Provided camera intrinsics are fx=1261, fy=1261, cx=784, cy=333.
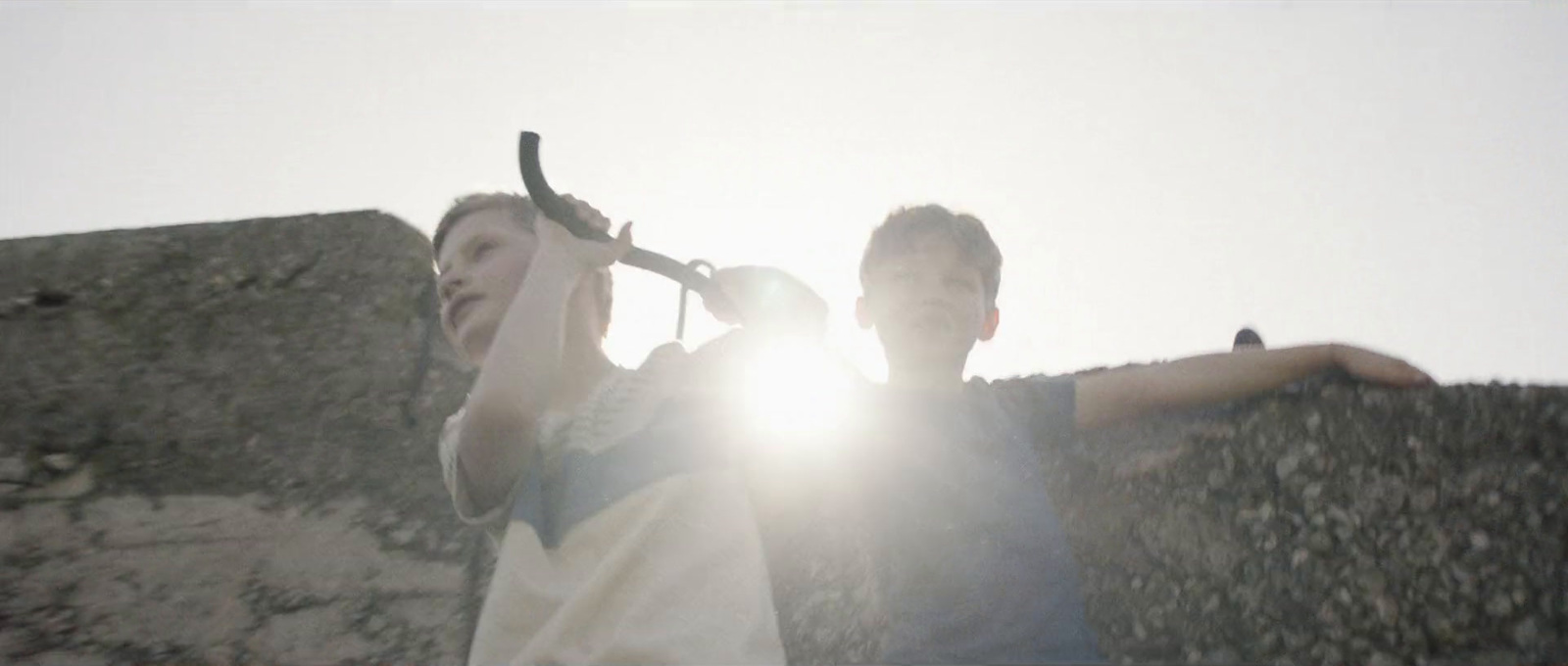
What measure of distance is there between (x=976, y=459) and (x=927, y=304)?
1.02 feet

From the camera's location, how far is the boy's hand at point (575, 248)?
1.67 m

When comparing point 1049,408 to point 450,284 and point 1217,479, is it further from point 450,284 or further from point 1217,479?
point 450,284

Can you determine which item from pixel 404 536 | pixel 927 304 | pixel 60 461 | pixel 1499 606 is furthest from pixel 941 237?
pixel 60 461

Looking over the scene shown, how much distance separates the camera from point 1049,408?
1643mm

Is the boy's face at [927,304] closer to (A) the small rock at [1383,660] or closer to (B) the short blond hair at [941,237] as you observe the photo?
(B) the short blond hair at [941,237]

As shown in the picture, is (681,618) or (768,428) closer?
(681,618)

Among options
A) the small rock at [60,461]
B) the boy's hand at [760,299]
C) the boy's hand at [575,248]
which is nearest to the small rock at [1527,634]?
the boy's hand at [760,299]

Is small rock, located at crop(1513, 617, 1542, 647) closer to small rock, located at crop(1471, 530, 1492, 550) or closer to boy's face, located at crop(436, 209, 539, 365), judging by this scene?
small rock, located at crop(1471, 530, 1492, 550)

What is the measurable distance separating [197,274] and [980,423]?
178 cm

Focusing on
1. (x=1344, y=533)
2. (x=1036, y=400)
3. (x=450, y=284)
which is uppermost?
(x=450, y=284)

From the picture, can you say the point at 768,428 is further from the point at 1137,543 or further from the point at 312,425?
the point at 312,425

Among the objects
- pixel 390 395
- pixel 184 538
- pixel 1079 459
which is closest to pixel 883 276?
pixel 1079 459

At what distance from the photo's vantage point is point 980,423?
1.69 m

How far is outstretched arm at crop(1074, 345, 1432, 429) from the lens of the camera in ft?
4.70
